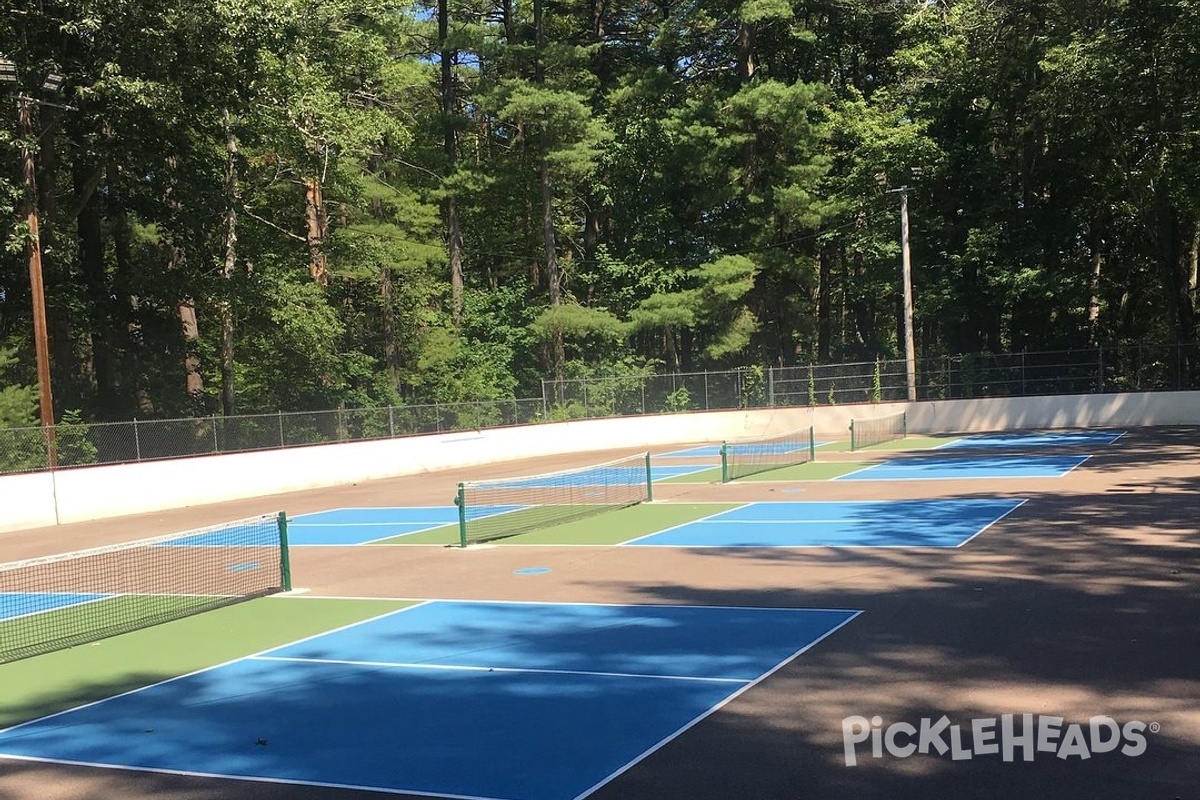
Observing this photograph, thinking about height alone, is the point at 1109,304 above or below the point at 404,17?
below

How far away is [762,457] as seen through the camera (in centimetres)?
3127

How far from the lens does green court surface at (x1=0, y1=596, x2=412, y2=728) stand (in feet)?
30.8

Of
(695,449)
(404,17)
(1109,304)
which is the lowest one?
(695,449)

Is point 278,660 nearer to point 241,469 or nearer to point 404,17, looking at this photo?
point 241,469

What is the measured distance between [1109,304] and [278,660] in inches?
1860

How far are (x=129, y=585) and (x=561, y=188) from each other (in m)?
39.2

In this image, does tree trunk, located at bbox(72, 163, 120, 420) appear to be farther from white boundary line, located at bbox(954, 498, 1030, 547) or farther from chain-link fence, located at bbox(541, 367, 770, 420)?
white boundary line, located at bbox(954, 498, 1030, 547)

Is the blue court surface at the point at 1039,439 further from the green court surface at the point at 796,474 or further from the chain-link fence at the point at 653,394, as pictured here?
the chain-link fence at the point at 653,394

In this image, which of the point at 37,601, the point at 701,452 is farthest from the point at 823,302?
the point at 37,601

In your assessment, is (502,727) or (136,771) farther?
(502,727)

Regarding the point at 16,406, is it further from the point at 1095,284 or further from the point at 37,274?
the point at 1095,284

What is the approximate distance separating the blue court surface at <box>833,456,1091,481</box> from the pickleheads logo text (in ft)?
56.3

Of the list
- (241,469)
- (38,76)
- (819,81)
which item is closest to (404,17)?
(819,81)

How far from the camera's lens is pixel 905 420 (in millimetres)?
39875
